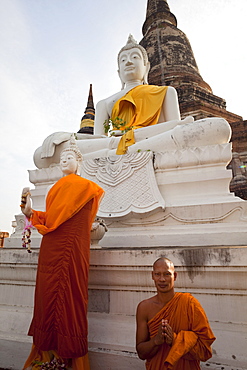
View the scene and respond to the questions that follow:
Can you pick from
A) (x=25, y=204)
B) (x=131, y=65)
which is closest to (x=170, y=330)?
(x=25, y=204)

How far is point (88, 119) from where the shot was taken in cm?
1903

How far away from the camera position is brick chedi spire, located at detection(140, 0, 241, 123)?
11.3m

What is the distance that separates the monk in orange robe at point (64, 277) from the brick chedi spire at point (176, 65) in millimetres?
9832

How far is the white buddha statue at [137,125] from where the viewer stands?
3771 mm

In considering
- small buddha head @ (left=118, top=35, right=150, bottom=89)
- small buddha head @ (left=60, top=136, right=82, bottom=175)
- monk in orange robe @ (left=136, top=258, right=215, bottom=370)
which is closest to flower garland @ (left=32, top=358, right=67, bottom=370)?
monk in orange robe @ (left=136, top=258, right=215, bottom=370)

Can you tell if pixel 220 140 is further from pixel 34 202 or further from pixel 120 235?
pixel 34 202

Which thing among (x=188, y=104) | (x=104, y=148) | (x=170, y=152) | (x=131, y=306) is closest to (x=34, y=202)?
(x=104, y=148)

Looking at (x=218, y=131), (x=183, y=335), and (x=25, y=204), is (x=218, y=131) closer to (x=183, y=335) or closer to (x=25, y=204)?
(x=25, y=204)

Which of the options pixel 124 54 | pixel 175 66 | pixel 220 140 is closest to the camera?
pixel 220 140

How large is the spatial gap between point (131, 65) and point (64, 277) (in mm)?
5182

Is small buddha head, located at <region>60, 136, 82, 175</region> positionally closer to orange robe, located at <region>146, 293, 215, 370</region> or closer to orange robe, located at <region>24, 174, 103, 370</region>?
orange robe, located at <region>24, 174, 103, 370</region>

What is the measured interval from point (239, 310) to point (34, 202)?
338 cm

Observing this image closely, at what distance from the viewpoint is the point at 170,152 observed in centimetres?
371

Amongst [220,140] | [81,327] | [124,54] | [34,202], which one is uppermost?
[124,54]
